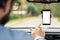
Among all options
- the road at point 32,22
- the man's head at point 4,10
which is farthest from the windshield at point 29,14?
the man's head at point 4,10

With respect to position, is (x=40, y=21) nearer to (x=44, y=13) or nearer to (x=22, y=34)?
(x=44, y=13)

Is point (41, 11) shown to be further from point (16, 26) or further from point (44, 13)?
point (16, 26)

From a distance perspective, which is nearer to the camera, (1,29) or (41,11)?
(1,29)

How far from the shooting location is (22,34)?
1.01 m

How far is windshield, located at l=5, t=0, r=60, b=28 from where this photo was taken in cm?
240

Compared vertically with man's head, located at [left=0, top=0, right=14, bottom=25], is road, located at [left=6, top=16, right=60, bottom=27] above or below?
below

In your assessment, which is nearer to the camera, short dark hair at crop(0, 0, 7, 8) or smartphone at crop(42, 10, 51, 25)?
short dark hair at crop(0, 0, 7, 8)

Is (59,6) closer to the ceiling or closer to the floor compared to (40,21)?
closer to the ceiling

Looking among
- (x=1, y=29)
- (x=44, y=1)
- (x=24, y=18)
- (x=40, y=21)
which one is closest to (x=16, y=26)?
(x=24, y=18)

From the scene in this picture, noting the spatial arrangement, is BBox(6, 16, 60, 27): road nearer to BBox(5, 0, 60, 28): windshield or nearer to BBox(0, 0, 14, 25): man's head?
BBox(5, 0, 60, 28): windshield

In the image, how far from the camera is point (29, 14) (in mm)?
2422

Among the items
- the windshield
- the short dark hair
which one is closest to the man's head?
the short dark hair

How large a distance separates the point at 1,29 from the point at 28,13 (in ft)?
4.65

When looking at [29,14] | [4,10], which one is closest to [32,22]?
[29,14]
